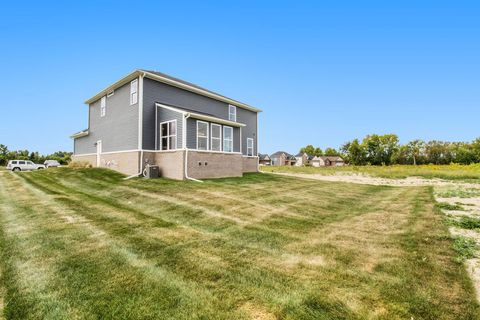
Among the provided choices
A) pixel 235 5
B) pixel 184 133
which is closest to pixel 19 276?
pixel 184 133

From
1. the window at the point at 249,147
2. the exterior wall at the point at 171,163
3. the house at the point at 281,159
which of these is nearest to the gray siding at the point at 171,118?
the exterior wall at the point at 171,163

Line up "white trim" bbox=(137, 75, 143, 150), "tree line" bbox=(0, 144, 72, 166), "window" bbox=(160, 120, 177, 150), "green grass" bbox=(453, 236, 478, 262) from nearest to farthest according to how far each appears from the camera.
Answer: "green grass" bbox=(453, 236, 478, 262)
"window" bbox=(160, 120, 177, 150)
"white trim" bbox=(137, 75, 143, 150)
"tree line" bbox=(0, 144, 72, 166)

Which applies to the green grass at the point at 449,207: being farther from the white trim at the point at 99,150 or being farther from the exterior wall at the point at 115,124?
the white trim at the point at 99,150

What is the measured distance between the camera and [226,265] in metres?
3.28

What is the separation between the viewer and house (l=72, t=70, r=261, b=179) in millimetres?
13484

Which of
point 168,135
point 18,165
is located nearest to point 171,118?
point 168,135

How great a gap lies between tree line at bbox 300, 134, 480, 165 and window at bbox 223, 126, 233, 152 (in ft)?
203

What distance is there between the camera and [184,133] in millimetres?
12961

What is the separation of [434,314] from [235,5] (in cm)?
2422

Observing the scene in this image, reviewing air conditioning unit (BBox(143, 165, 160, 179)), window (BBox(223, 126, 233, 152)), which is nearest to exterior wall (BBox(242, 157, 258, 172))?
window (BBox(223, 126, 233, 152))

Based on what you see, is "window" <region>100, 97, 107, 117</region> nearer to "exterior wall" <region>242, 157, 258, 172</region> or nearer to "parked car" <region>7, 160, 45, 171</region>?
"exterior wall" <region>242, 157, 258, 172</region>

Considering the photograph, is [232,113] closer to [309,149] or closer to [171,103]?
[171,103]

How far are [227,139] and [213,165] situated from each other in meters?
2.80

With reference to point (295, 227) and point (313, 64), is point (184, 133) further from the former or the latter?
point (313, 64)
